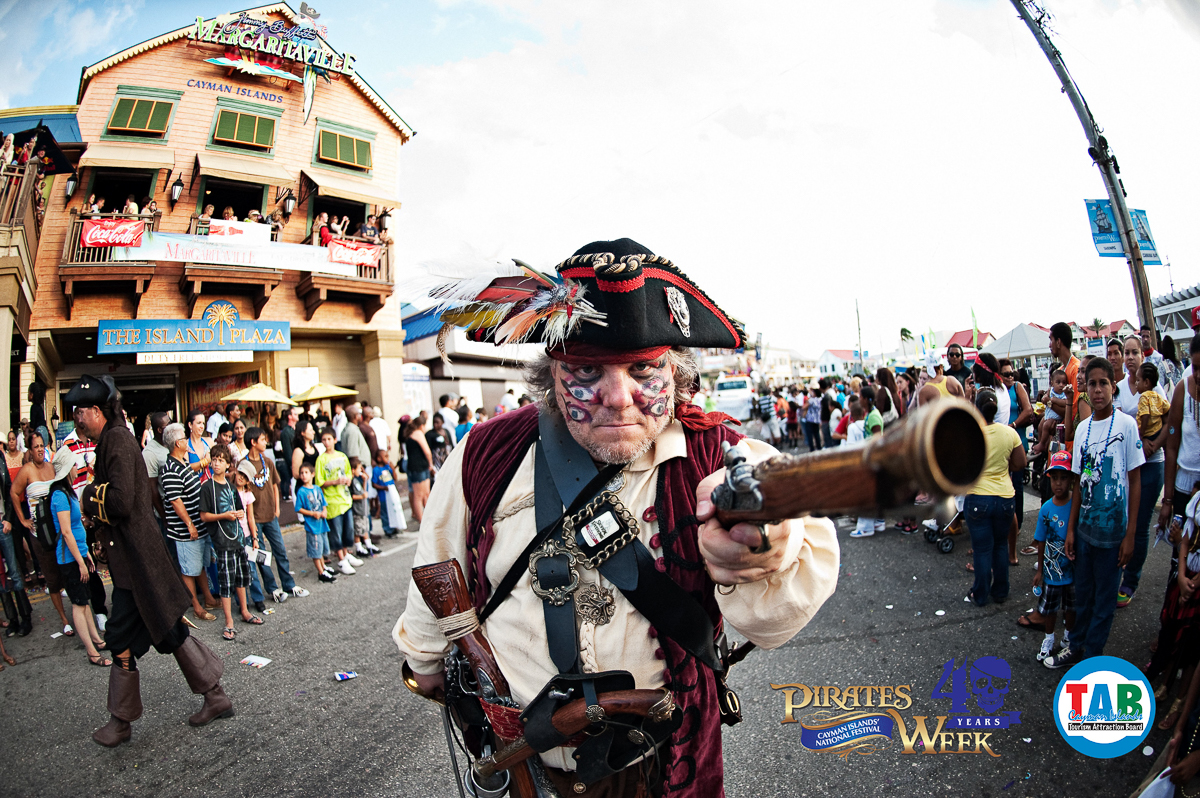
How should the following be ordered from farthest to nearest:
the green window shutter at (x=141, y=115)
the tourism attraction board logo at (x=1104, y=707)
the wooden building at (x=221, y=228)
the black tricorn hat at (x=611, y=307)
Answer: the green window shutter at (x=141, y=115), the wooden building at (x=221, y=228), the tourism attraction board logo at (x=1104, y=707), the black tricorn hat at (x=611, y=307)

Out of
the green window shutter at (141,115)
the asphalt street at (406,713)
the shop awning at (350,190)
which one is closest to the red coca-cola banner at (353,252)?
the shop awning at (350,190)

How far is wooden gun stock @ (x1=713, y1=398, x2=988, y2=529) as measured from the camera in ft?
2.09

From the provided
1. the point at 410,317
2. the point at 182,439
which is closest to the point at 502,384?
the point at 410,317

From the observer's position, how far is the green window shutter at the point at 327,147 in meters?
14.9

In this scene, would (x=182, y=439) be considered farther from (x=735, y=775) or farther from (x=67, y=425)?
(x=67, y=425)

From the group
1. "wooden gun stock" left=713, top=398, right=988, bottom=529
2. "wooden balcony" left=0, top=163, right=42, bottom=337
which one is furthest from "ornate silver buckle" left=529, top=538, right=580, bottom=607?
"wooden balcony" left=0, top=163, right=42, bottom=337

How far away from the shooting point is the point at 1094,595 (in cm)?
324

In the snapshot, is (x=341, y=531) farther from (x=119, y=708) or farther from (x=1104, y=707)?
(x=1104, y=707)

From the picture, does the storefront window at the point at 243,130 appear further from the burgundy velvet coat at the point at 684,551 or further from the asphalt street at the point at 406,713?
the burgundy velvet coat at the point at 684,551

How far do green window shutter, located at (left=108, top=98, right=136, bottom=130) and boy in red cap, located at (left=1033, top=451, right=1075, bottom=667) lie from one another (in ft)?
59.3

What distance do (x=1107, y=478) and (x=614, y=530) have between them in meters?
3.45

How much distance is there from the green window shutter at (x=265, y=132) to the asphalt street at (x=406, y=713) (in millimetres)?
12874

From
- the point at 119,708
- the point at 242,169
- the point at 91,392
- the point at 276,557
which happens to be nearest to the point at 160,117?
the point at 242,169

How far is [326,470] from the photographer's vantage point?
6531mm
